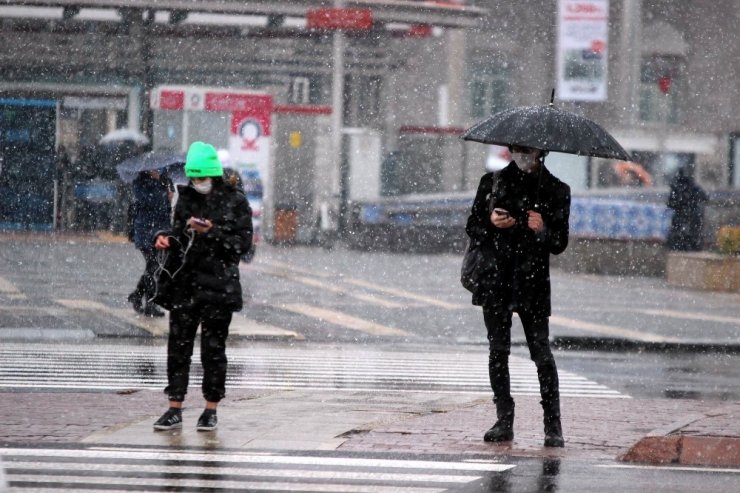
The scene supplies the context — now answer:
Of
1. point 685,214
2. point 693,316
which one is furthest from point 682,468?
point 685,214

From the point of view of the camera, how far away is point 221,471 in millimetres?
7656

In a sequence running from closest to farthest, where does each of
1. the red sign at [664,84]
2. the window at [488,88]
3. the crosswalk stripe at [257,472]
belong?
the crosswalk stripe at [257,472] → the window at [488,88] → the red sign at [664,84]

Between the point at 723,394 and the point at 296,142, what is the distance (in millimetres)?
27139

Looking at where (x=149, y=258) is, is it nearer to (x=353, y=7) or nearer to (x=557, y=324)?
(x=557, y=324)

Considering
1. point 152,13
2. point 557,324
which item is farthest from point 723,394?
point 152,13

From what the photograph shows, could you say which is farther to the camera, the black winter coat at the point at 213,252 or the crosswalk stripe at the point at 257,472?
the black winter coat at the point at 213,252

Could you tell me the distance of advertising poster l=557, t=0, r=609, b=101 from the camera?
38.5m

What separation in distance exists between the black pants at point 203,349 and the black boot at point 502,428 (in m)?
1.54

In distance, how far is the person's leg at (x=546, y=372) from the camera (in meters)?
8.74

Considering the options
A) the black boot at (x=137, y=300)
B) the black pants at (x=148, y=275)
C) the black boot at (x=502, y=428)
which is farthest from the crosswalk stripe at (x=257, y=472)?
the black boot at (x=137, y=300)

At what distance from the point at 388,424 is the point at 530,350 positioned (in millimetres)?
1127

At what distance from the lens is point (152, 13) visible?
1435 inches

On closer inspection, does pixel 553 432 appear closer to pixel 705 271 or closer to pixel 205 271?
pixel 205 271

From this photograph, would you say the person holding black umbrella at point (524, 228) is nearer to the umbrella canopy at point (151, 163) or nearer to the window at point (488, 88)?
the umbrella canopy at point (151, 163)
